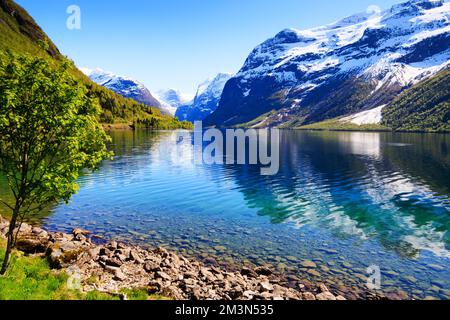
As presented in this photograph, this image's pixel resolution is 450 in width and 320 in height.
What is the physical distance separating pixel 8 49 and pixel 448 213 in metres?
52.1

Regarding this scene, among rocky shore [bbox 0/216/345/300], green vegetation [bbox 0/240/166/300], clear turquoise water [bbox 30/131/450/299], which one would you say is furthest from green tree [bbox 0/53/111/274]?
clear turquoise water [bbox 30/131/450/299]

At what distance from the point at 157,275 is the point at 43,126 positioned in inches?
473

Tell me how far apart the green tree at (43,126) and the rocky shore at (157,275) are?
5.25 metres

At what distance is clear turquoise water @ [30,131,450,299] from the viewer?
94.9ft

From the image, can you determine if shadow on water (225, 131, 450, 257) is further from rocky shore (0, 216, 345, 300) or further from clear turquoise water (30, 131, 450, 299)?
rocky shore (0, 216, 345, 300)

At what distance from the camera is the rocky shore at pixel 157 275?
20.6m

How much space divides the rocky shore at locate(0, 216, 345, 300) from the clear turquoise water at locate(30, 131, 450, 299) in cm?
327

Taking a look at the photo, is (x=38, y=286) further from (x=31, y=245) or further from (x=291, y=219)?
(x=291, y=219)

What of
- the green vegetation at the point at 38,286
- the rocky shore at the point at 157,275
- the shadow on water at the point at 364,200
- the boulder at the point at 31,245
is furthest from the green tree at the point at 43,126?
the shadow on water at the point at 364,200
